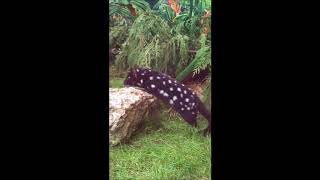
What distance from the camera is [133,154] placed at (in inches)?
110

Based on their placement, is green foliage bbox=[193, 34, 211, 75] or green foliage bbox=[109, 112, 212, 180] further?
green foliage bbox=[193, 34, 211, 75]

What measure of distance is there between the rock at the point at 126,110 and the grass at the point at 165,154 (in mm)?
43

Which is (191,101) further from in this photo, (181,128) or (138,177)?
(138,177)

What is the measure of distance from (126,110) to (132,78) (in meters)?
0.19

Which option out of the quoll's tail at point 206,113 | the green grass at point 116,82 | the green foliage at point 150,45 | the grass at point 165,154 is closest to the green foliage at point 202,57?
the green foliage at point 150,45

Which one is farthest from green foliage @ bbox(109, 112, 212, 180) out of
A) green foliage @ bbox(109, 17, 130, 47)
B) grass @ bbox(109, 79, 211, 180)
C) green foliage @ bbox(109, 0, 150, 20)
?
green foliage @ bbox(109, 0, 150, 20)

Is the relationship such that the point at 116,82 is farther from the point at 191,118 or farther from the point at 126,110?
the point at 191,118

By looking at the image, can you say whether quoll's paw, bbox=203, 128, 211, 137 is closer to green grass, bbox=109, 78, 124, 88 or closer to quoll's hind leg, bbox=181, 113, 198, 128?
quoll's hind leg, bbox=181, 113, 198, 128

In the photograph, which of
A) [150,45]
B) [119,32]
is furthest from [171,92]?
[119,32]

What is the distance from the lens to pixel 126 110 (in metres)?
2.81

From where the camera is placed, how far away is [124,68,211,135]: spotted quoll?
2.87 meters

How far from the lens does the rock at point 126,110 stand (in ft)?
9.08

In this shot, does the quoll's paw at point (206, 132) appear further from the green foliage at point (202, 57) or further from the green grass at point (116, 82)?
the green grass at point (116, 82)
